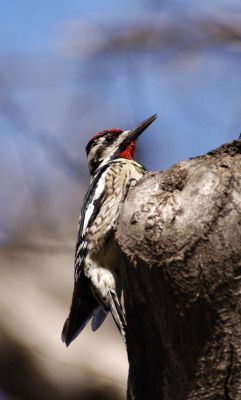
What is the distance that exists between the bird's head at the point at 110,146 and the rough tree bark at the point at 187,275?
7.62 ft

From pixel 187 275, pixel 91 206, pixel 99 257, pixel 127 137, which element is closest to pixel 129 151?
pixel 127 137

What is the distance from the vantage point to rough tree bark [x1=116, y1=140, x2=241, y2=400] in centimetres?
273

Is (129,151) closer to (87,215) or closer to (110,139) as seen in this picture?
(110,139)

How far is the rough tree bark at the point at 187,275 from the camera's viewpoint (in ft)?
8.95

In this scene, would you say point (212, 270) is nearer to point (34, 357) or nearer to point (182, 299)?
point (182, 299)

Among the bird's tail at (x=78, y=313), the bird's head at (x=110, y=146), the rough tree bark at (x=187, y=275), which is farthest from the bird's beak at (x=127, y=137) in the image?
the rough tree bark at (x=187, y=275)

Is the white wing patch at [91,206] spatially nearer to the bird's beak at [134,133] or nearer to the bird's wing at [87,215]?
the bird's wing at [87,215]

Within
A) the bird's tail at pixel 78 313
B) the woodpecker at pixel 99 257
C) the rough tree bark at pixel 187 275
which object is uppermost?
the woodpecker at pixel 99 257

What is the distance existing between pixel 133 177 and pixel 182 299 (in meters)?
1.89

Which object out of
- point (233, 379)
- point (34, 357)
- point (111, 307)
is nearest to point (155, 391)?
point (233, 379)

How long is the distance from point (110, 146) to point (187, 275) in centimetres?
267

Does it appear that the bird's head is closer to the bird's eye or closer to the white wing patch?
the bird's eye

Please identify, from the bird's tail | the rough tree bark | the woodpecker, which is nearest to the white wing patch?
the woodpecker

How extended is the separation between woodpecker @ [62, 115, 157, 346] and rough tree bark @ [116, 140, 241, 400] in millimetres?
1122
